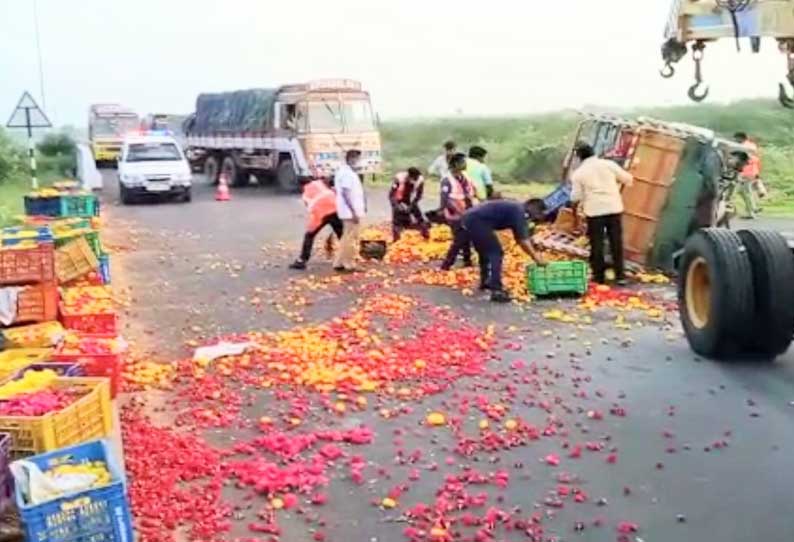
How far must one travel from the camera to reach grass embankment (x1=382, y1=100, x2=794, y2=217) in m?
31.0

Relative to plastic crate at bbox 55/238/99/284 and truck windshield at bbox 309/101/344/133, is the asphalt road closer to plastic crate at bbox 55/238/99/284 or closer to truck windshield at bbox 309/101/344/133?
plastic crate at bbox 55/238/99/284

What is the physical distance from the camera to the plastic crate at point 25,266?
10.7m

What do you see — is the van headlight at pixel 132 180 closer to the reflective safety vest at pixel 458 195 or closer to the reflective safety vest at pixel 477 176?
the reflective safety vest at pixel 477 176

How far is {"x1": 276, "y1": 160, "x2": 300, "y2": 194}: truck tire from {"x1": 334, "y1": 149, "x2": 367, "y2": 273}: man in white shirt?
16.0 metres

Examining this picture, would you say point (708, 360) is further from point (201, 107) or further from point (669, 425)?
point (201, 107)

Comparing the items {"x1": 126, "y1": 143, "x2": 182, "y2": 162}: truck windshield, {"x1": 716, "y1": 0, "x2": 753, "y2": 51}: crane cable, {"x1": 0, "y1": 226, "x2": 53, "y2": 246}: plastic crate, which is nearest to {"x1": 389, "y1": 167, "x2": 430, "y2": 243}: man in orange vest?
{"x1": 0, "y1": 226, "x2": 53, "y2": 246}: plastic crate

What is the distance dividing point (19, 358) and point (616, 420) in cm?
489

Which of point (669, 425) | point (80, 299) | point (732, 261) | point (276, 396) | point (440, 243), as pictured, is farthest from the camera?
point (440, 243)

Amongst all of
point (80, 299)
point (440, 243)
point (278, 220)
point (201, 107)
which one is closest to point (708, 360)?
point (80, 299)

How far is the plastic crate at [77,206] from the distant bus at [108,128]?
101ft

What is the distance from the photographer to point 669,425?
812 cm

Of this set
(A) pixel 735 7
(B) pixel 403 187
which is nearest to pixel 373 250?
(B) pixel 403 187

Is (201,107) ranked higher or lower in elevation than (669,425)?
higher

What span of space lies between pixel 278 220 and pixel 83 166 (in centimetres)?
1584
